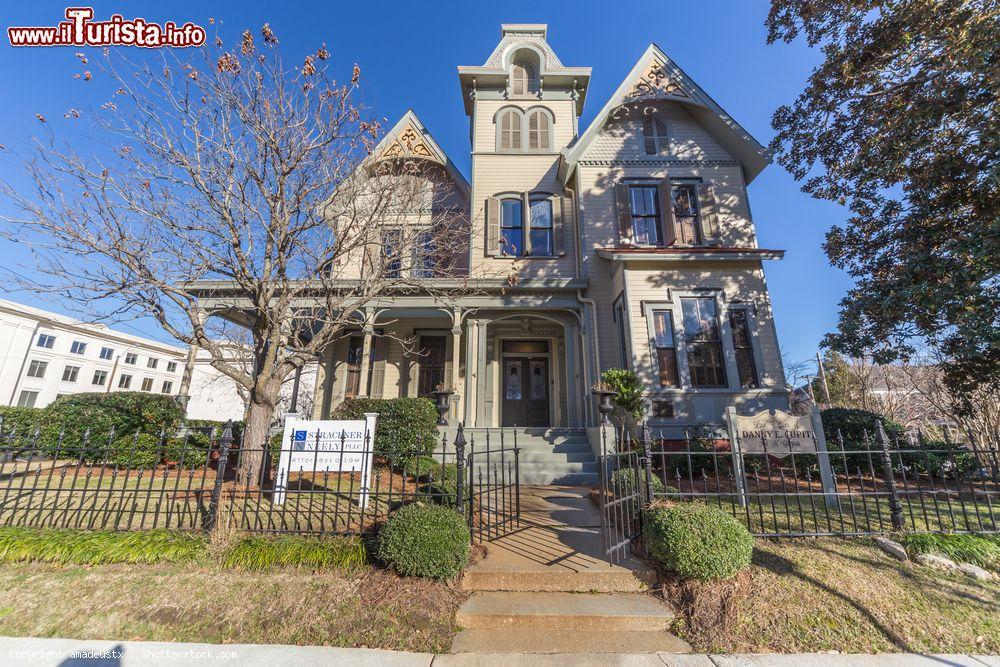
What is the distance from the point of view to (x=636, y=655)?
320 cm

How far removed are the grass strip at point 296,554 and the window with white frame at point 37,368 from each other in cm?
4582

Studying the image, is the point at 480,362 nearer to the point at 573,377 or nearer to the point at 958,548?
the point at 573,377

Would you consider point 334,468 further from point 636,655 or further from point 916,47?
point 916,47

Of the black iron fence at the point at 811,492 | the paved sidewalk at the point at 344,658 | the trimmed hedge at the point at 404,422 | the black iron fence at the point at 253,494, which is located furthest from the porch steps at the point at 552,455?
the paved sidewalk at the point at 344,658

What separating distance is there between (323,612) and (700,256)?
10470mm

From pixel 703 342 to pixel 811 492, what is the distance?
218 inches

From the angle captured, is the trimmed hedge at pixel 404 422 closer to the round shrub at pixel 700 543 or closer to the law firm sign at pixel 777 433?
the round shrub at pixel 700 543

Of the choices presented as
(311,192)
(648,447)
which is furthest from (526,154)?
(648,447)

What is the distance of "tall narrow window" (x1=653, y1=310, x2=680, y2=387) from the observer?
383 inches

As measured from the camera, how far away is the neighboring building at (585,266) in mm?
9938

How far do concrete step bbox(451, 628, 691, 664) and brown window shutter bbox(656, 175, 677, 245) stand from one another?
1028 cm

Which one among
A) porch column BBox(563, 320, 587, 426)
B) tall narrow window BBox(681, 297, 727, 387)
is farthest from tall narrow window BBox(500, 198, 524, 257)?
tall narrow window BBox(681, 297, 727, 387)

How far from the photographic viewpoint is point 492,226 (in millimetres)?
12719

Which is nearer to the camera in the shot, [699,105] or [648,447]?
[648,447]
